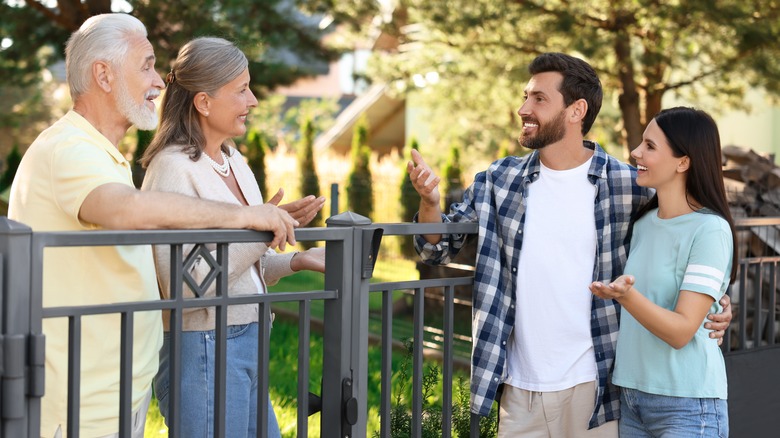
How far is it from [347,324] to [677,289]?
1014 mm

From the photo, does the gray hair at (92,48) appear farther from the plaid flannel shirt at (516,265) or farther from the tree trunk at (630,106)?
the tree trunk at (630,106)

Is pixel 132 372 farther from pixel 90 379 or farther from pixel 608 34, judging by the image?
pixel 608 34

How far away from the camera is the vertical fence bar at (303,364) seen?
2912 millimetres

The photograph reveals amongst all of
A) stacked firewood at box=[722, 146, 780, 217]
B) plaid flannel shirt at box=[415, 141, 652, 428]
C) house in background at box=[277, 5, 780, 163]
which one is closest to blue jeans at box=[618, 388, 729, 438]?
plaid flannel shirt at box=[415, 141, 652, 428]

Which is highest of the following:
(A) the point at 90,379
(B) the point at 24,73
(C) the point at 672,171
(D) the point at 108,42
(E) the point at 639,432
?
(B) the point at 24,73

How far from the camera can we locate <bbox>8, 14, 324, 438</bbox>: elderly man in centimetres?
250

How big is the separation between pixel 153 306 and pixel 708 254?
1612 mm

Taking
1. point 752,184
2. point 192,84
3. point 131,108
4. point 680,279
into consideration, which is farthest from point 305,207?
point 752,184

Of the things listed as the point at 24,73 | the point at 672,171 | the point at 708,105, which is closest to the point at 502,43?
the point at 708,105

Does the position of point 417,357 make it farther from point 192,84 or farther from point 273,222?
point 192,84

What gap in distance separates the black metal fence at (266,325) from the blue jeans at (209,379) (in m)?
0.10

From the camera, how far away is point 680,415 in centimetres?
304

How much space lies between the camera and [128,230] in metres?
2.44

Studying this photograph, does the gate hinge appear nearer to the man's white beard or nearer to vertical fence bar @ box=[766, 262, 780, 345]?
the man's white beard
